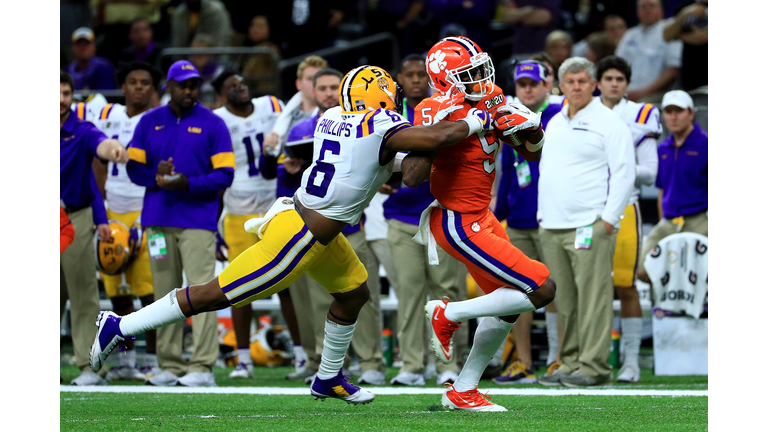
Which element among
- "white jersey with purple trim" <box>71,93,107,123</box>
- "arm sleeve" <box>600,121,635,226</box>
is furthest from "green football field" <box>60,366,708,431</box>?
"white jersey with purple trim" <box>71,93,107,123</box>

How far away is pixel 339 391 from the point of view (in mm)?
5648

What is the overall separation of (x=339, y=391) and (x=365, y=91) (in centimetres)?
178

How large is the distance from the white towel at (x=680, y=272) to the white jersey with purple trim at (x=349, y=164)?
3489mm

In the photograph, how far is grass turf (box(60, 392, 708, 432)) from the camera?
4852 millimetres

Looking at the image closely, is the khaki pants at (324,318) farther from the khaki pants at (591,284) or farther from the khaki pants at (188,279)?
the khaki pants at (591,284)

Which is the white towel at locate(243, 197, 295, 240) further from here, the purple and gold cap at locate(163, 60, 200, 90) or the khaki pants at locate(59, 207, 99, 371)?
the khaki pants at locate(59, 207, 99, 371)

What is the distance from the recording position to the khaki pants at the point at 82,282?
7.68 m

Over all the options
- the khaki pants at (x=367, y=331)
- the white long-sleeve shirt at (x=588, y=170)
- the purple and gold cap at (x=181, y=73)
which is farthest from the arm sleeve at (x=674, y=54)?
the purple and gold cap at (x=181, y=73)

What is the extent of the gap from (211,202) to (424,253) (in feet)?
5.72

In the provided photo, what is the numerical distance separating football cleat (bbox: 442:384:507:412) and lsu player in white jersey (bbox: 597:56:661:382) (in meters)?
2.64

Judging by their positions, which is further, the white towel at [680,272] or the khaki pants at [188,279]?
the white towel at [680,272]

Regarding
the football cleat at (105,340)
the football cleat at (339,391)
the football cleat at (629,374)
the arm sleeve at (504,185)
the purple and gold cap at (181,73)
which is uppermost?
the purple and gold cap at (181,73)

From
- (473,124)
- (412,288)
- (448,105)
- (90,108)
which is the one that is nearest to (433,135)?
(473,124)

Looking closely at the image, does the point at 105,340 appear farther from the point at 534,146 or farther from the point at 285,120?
the point at 285,120
